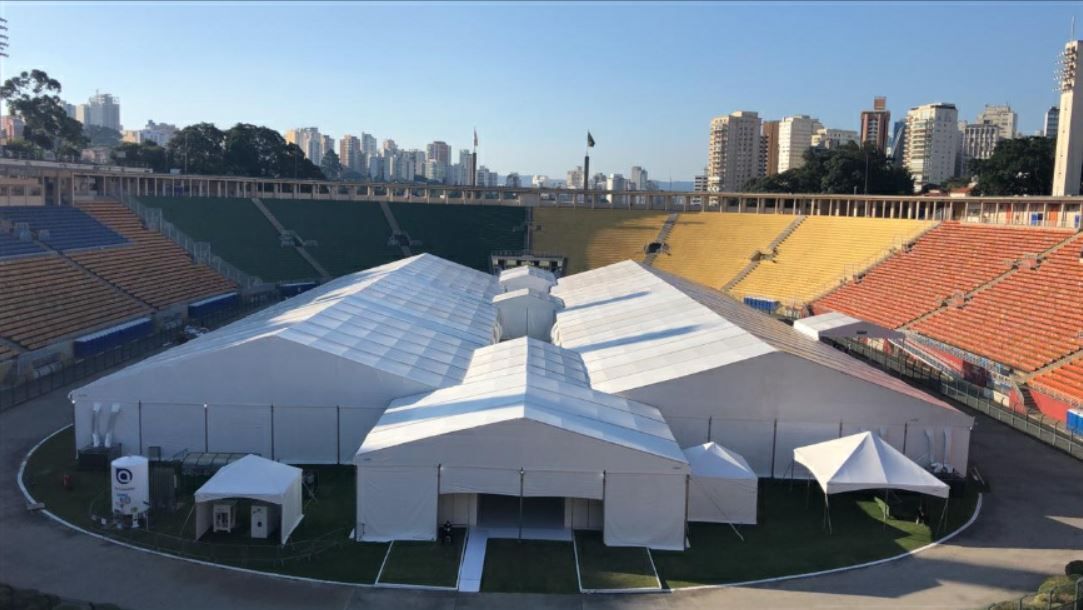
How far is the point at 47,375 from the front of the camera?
29.0 m

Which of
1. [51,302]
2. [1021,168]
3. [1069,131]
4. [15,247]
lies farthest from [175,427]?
[1021,168]

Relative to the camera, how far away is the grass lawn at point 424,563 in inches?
582

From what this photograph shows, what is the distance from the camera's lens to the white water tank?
54.5 ft

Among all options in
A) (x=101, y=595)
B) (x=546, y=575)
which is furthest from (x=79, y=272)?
(x=546, y=575)

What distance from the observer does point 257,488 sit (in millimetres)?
16078

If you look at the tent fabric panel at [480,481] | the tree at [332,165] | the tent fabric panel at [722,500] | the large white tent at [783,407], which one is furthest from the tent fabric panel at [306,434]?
the tree at [332,165]

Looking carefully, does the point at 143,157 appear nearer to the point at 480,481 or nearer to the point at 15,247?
the point at 15,247

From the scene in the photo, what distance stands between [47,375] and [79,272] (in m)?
11.2

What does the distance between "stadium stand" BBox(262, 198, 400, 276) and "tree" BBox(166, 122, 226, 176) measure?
29.2 metres

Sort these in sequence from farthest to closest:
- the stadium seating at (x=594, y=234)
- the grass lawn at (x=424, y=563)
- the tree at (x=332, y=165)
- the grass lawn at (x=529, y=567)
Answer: the tree at (x=332, y=165) → the stadium seating at (x=594, y=234) → the grass lawn at (x=424, y=563) → the grass lawn at (x=529, y=567)

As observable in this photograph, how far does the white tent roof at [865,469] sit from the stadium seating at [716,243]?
35.0m

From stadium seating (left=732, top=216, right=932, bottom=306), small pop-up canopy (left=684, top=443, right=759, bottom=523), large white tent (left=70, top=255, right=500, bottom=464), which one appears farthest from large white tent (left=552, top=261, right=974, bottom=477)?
stadium seating (left=732, top=216, right=932, bottom=306)

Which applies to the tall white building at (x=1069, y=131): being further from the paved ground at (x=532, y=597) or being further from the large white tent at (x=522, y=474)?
the large white tent at (x=522, y=474)

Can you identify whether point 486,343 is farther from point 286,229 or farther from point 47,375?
point 286,229
